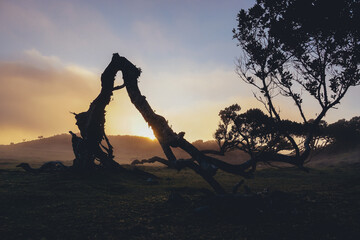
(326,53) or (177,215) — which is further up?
(326,53)

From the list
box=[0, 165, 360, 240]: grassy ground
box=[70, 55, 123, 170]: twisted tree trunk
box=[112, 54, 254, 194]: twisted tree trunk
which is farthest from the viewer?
box=[70, 55, 123, 170]: twisted tree trunk

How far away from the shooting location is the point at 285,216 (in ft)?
26.0

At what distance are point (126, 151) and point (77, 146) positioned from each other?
13333 cm

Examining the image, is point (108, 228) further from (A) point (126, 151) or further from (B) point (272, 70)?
(A) point (126, 151)

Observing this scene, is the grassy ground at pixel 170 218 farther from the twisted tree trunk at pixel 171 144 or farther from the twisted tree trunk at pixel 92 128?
the twisted tree trunk at pixel 92 128

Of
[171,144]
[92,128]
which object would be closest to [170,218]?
[171,144]

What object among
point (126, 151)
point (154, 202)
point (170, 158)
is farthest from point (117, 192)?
point (126, 151)

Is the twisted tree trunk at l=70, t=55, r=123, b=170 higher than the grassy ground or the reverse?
higher

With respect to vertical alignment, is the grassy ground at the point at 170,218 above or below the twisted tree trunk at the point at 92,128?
below

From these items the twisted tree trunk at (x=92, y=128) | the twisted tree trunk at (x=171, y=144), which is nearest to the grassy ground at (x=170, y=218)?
the twisted tree trunk at (x=171, y=144)

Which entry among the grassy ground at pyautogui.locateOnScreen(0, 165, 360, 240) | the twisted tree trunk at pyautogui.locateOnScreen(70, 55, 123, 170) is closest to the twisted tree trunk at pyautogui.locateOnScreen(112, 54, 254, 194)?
the grassy ground at pyautogui.locateOnScreen(0, 165, 360, 240)

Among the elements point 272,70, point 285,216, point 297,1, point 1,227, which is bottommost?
point 285,216

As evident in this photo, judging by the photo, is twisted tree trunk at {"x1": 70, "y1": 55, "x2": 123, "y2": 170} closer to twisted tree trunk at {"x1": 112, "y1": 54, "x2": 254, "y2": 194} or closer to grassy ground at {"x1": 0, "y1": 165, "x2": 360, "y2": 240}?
twisted tree trunk at {"x1": 112, "y1": 54, "x2": 254, "y2": 194}

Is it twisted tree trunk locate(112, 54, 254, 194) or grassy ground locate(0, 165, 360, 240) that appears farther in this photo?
twisted tree trunk locate(112, 54, 254, 194)
